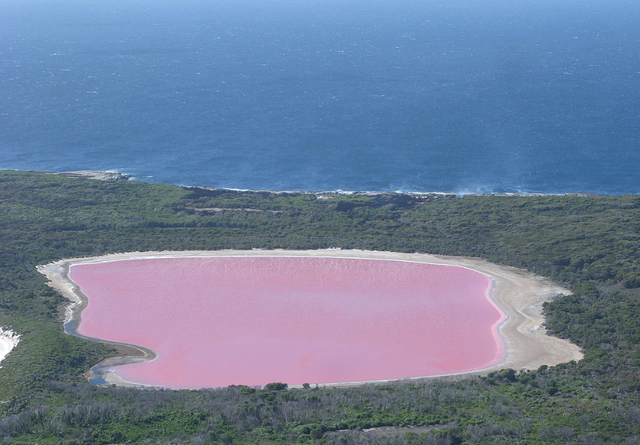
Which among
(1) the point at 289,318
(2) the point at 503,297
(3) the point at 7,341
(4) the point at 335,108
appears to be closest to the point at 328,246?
(1) the point at 289,318


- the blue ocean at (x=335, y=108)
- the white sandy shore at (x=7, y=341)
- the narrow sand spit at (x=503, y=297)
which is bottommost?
the white sandy shore at (x=7, y=341)

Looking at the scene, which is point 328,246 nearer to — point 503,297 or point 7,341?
point 503,297

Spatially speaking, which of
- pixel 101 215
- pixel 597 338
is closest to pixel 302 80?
pixel 101 215

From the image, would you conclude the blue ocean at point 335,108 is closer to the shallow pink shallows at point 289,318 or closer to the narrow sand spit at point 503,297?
the narrow sand spit at point 503,297

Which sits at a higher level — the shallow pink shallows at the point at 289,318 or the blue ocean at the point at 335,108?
the blue ocean at the point at 335,108

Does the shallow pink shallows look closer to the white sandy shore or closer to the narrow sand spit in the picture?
the narrow sand spit

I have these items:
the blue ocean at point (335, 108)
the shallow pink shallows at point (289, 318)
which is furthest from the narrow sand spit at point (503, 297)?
the blue ocean at point (335, 108)

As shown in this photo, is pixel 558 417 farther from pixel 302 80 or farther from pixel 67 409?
pixel 302 80
